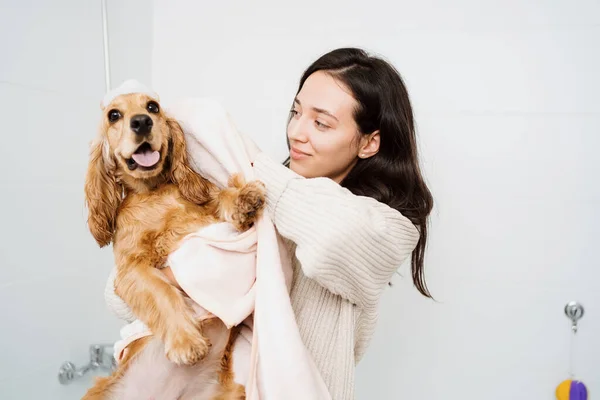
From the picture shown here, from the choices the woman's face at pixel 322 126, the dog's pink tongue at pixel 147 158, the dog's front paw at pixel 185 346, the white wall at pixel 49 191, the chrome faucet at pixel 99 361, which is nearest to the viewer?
the dog's front paw at pixel 185 346

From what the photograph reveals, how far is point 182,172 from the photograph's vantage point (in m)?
1.19

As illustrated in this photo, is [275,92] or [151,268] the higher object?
[275,92]

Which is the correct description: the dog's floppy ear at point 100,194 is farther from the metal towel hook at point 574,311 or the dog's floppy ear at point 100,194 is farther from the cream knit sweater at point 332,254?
the metal towel hook at point 574,311

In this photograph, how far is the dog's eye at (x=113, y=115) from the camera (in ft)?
3.71

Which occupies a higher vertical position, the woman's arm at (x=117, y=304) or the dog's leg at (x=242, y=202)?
the dog's leg at (x=242, y=202)

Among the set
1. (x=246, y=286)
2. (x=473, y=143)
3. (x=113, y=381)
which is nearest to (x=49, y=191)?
(x=113, y=381)

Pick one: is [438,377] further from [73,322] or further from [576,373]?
[73,322]

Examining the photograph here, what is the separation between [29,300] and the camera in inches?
65.4

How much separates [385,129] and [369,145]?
70 mm

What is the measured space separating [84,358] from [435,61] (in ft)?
6.02

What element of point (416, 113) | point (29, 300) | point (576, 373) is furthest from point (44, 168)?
point (576, 373)

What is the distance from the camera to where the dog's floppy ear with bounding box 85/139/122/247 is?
118 centimetres

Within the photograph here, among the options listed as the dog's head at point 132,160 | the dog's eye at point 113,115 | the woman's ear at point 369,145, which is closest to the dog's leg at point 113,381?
the dog's head at point 132,160

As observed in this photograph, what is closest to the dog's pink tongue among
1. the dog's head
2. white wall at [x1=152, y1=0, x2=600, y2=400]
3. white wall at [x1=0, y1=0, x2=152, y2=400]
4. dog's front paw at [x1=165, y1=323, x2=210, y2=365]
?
the dog's head
